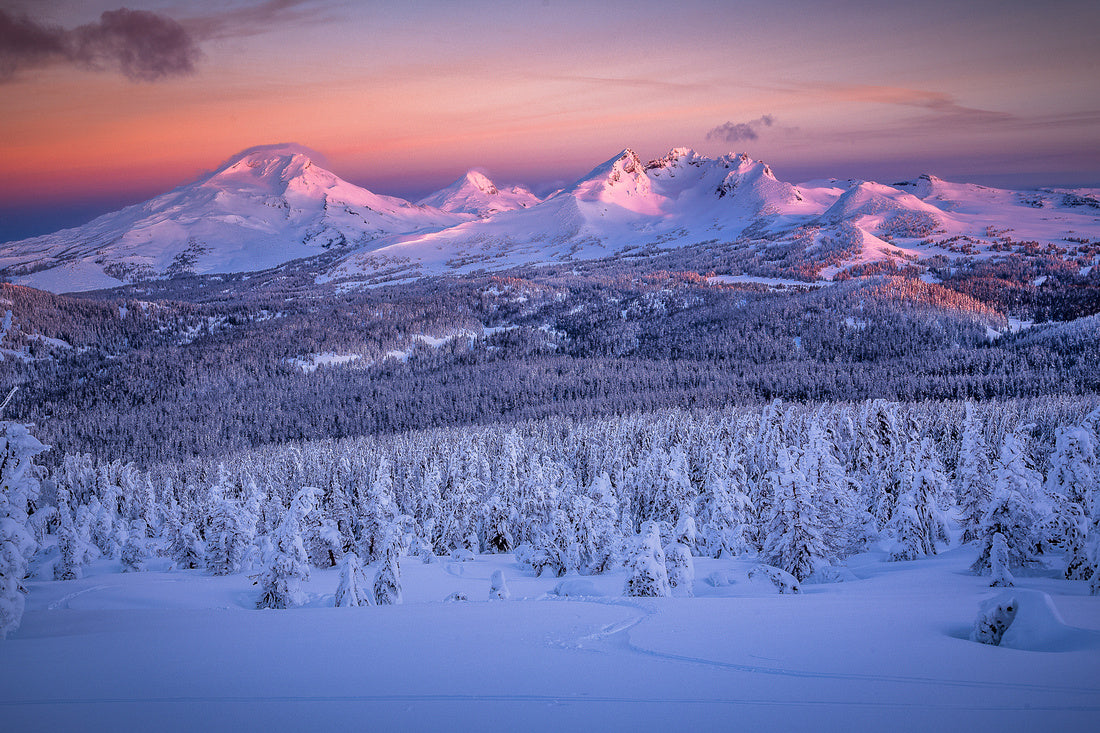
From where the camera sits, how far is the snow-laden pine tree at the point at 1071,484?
20031 millimetres

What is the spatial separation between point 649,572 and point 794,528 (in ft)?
22.4

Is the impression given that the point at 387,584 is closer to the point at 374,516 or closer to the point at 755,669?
the point at 755,669

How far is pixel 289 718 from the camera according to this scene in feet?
26.7

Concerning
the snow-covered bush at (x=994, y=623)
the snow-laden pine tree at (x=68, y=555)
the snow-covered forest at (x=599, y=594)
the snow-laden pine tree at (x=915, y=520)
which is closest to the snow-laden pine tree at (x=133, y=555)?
the snow-covered forest at (x=599, y=594)

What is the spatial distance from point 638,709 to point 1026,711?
181 inches

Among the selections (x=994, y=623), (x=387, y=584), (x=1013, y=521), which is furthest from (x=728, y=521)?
(x=994, y=623)

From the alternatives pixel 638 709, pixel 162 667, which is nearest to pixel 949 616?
pixel 638 709

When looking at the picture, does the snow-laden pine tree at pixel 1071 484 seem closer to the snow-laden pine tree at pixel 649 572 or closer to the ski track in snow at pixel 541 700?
the snow-laden pine tree at pixel 649 572

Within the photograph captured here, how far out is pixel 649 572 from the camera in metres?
22.3

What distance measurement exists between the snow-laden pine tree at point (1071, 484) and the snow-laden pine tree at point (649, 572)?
41.4 ft

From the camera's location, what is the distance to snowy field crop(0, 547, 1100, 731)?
305 inches

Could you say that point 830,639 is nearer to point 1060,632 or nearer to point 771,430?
point 1060,632

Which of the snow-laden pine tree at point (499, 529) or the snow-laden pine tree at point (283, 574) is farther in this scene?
the snow-laden pine tree at point (499, 529)

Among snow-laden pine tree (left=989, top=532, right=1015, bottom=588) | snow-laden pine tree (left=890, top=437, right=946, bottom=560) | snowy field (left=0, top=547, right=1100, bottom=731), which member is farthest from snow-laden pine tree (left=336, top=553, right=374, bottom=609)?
snow-laden pine tree (left=890, top=437, right=946, bottom=560)
